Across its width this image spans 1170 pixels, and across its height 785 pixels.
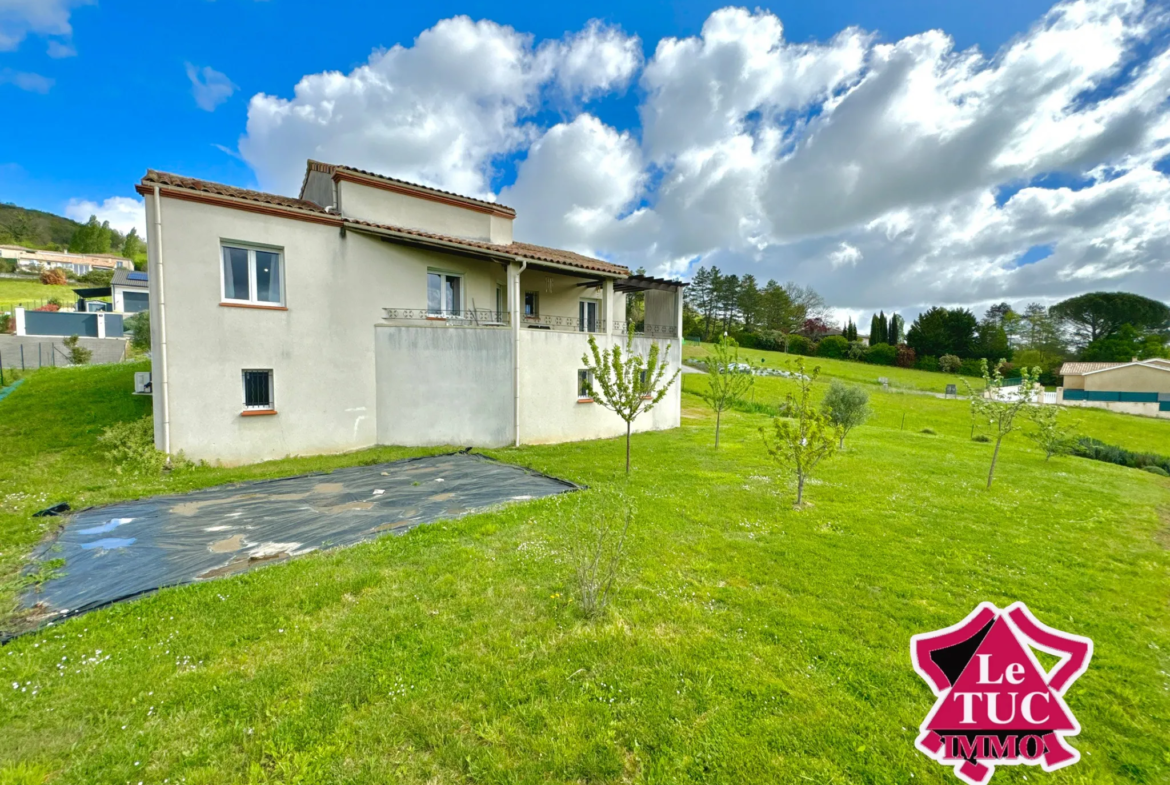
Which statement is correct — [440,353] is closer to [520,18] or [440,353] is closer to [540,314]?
[540,314]

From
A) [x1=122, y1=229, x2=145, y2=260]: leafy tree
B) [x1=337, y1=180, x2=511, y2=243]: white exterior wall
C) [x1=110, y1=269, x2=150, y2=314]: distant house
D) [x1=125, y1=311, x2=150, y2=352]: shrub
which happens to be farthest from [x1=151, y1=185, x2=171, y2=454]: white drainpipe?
[x1=122, y1=229, x2=145, y2=260]: leafy tree

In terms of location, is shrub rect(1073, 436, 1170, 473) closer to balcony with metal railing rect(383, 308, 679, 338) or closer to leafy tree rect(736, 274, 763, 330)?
balcony with metal railing rect(383, 308, 679, 338)

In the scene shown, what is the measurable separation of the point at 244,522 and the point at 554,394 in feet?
30.0

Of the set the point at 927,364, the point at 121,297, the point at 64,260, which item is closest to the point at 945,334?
the point at 927,364

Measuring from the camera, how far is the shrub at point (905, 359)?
211ft

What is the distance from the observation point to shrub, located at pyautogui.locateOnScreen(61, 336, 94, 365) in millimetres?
24281

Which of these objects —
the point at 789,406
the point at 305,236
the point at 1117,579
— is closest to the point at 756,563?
the point at 789,406

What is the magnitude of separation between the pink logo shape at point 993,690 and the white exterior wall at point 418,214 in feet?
53.0

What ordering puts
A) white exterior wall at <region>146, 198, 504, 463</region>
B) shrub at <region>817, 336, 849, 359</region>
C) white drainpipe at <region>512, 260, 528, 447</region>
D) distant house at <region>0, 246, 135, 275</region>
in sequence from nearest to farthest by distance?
white exterior wall at <region>146, 198, 504, 463</region> → white drainpipe at <region>512, 260, 528, 447</region> → shrub at <region>817, 336, 849, 359</region> → distant house at <region>0, 246, 135, 275</region>

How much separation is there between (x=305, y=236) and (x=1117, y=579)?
1812 cm

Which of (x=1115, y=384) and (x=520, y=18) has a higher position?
(x=520, y=18)

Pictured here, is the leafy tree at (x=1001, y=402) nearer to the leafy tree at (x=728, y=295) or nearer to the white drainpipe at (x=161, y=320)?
the white drainpipe at (x=161, y=320)

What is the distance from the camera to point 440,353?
13609 mm

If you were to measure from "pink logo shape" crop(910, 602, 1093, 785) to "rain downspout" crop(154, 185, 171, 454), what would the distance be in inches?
568
